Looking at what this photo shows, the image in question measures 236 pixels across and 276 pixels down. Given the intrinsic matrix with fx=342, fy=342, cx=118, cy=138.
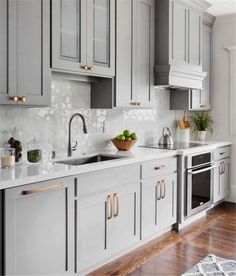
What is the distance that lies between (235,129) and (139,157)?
2.39m

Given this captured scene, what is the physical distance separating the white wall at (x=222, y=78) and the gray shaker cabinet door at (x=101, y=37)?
7.77 ft

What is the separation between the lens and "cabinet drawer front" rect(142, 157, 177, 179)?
3195mm

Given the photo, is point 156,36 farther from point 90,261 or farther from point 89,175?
point 90,261

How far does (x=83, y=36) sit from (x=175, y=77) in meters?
1.34

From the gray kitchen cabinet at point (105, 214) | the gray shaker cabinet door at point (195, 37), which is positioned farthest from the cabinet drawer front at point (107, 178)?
the gray shaker cabinet door at point (195, 37)

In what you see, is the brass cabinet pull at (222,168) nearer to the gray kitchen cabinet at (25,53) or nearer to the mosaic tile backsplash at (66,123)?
the mosaic tile backsplash at (66,123)

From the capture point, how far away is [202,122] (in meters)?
4.97

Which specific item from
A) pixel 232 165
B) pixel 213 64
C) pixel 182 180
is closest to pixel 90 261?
pixel 182 180

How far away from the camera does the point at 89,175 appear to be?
258cm

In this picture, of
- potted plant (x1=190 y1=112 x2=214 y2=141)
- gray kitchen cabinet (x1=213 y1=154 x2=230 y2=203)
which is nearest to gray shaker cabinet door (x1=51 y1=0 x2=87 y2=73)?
gray kitchen cabinet (x1=213 y1=154 x2=230 y2=203)

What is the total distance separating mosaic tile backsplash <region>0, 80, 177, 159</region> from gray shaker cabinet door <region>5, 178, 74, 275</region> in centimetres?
69

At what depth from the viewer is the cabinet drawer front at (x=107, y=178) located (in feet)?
8.32

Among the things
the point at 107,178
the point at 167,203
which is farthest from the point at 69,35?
the point at 167,203

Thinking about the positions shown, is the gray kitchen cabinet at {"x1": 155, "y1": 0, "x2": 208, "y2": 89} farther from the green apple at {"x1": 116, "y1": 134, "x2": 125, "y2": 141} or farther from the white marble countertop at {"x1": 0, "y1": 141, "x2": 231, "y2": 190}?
the white marble countertop at {"x1": 0, "y1": 141, "x2": 231, "y2": 190}
